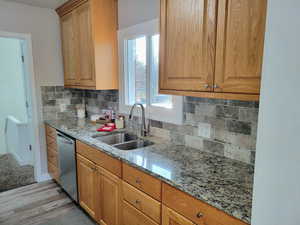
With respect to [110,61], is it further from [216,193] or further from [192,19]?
[216,193]

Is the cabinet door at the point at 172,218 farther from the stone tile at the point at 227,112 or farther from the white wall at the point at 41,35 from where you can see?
the white wall at the point at 41,35

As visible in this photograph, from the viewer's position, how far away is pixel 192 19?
1321 mm

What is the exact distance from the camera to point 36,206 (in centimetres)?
254

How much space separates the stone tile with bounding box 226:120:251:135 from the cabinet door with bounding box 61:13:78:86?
219 cm

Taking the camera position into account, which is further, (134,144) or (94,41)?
(94,41)

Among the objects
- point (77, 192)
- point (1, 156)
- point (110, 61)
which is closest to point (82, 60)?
point (110, 61)

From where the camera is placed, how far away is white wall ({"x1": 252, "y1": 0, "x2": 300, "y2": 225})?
1.87 ft

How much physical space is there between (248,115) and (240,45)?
52cm

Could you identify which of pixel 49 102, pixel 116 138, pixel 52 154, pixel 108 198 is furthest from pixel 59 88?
pixel 108 198

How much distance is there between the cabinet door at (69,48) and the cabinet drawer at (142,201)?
1880 millimetres

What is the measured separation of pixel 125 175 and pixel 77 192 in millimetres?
1103

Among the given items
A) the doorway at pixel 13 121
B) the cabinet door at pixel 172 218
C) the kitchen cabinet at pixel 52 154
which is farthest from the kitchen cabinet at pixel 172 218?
the doorway at pixel 13 121

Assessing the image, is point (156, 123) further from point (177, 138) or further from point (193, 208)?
point (193, 208)

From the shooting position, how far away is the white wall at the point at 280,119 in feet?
1.87
